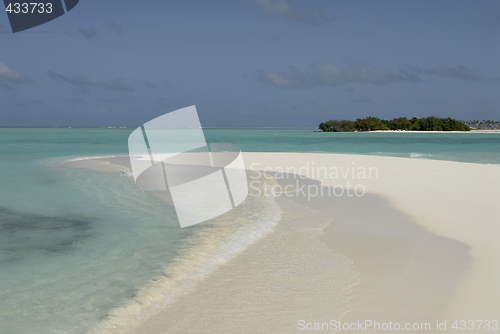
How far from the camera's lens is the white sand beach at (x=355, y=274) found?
10.0 ft

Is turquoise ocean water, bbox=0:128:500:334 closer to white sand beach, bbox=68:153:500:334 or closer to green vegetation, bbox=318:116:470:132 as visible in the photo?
white sand beach, bbox=68:153:500:334

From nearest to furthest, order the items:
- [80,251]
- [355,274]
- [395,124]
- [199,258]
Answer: [355,274]
[199,258]
[80,251]
[395,124]

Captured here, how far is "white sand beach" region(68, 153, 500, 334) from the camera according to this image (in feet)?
10.0

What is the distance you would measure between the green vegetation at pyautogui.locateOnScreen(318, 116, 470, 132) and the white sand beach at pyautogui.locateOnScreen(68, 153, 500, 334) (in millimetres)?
96075

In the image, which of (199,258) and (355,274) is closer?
(355,274)

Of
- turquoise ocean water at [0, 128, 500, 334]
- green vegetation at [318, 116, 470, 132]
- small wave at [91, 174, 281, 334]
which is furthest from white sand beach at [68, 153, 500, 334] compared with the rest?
green vegetation at [318, 116, 470, 132]

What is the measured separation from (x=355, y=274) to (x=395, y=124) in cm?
10724

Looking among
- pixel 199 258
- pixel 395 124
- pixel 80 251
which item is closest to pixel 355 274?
pixel 199 258

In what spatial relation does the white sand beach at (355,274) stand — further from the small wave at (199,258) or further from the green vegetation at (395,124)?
the green vegetation at (395,124)

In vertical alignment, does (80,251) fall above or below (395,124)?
above

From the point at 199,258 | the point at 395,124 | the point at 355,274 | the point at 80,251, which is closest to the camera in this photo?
the point at 355,274

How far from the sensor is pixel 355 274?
3973 mm

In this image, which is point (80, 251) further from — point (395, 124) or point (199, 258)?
point (395, 124)

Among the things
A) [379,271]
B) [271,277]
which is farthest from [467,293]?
[271,277]
